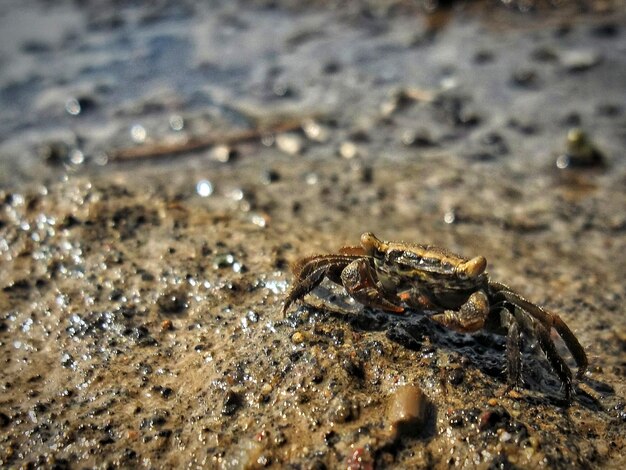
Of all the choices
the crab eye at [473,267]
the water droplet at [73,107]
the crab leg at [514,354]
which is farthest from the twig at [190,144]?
the crab leg at [514,354]

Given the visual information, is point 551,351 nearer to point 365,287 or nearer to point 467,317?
point 467,317

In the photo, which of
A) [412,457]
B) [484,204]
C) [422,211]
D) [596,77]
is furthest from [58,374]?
[596,77]

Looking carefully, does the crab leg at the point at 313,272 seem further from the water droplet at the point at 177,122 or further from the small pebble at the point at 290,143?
the water droplet at the point at 177,122

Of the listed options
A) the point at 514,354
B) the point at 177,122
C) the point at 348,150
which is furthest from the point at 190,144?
the point at 514,354

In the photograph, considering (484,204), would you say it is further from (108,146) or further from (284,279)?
(108,146)

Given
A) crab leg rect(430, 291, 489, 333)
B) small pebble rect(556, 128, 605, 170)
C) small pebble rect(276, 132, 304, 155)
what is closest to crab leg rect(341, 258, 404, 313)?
crab leg rect(430, 291, 489, 333)

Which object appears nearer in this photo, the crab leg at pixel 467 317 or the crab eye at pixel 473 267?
the crab leg at pixel 467 317
